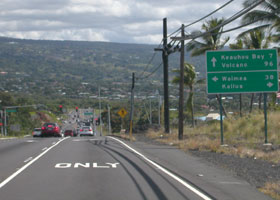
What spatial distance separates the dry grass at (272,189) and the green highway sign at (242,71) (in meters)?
11.8

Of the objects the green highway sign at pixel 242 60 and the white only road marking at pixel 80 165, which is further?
the green highway sign at pixel 242 60

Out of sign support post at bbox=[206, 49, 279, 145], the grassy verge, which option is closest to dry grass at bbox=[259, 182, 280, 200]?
the grassy verge

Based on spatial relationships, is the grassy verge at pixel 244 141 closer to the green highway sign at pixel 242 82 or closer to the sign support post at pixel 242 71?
the sign support post at pixel 242 71

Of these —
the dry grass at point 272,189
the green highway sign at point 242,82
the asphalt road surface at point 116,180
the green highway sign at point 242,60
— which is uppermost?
the green highway sign at point 242,60

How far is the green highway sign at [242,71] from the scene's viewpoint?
76.3 ft

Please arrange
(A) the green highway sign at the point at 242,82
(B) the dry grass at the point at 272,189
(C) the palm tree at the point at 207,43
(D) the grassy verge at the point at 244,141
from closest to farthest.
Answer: (B) the dry grass at the point at 272,189 < (D) the grassy verge at the point at 244,141 < (A) the green highway sign at the point at 242,82 < (C) the palm tree at the point at 207,43

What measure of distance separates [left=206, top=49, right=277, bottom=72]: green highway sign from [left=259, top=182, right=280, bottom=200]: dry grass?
478 inches

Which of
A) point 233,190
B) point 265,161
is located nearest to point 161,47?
point 265,161

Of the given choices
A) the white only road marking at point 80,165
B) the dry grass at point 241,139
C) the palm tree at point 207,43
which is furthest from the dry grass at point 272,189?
the palm tree at point 207,43

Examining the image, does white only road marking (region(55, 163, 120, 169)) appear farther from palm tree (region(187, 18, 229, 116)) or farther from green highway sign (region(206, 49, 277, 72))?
palm tree (region(187, 18, 229, 116))

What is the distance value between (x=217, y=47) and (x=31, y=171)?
33.7 m

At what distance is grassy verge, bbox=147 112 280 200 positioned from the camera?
58.9ft

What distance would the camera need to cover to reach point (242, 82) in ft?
76.7

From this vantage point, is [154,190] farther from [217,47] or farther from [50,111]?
[50,111]
